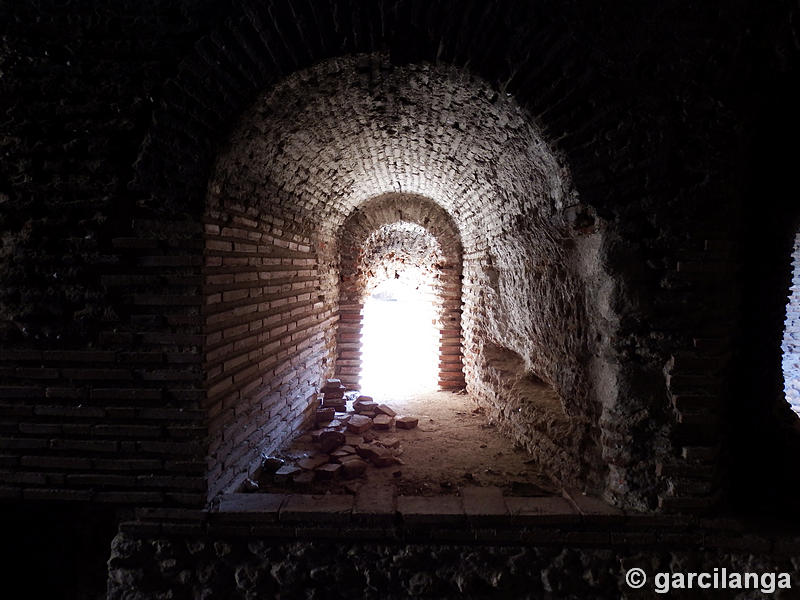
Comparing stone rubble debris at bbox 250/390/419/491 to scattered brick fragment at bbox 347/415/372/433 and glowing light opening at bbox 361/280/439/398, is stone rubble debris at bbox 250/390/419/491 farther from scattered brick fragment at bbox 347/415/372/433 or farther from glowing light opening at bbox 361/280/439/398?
glowing light opening at bbox 361/280/439/398

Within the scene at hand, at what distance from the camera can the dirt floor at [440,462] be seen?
3060 mm

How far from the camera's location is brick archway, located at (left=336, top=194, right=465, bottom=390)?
609 cm

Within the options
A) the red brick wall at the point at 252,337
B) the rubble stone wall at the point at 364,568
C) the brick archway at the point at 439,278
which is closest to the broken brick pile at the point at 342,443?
the red brick wall at the point at 252,337

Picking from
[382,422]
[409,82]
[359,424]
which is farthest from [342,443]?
[409,82]

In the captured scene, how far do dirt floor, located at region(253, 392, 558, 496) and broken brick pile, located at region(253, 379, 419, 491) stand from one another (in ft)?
0.10

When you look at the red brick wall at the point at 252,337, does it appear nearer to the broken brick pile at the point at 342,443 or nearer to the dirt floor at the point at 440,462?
the broken brick pile at the point at 342,443

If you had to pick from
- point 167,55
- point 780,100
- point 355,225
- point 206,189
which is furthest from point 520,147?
point 355,225

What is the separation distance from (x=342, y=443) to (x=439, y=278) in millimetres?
3242

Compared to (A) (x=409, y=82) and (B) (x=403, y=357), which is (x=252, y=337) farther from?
(B) (x=403, y=357)

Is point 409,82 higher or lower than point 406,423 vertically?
higher

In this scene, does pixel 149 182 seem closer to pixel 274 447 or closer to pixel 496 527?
pixel 274 447

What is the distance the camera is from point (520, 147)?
9.50ft

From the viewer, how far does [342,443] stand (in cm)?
377

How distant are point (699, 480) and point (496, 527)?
4.01ft
